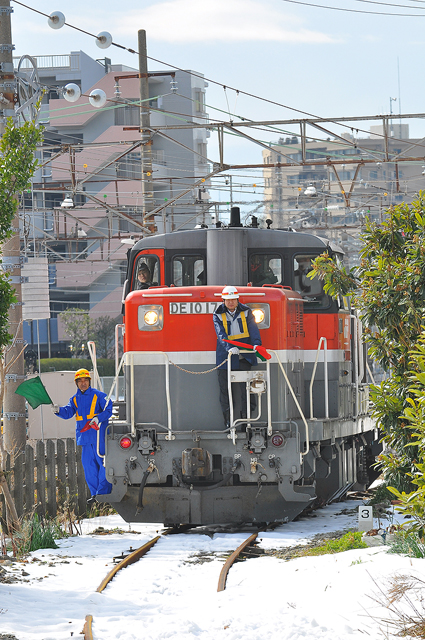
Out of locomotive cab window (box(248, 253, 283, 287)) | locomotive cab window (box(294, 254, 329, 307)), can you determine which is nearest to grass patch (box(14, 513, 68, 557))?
locomotive cab window (box(248, 253, 283, 287))

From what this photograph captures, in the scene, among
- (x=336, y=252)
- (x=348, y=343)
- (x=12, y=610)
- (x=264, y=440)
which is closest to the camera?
(x=12, y=610)

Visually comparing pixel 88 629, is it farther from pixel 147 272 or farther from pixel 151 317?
pixel 147 272

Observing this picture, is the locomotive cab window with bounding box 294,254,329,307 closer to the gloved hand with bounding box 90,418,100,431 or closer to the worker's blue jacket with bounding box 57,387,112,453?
the worker's blue jacket with bounding box 57,387,112,453

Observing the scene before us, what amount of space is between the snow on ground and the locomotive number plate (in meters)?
2.52

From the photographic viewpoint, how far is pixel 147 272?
1080 cm

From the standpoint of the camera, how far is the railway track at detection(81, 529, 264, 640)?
630 centimetres

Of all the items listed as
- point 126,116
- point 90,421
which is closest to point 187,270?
point 90,421

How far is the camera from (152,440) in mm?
9562

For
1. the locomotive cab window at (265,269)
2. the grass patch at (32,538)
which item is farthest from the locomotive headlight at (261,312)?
the grass patch at (32,538)

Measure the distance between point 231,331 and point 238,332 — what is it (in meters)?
0.08

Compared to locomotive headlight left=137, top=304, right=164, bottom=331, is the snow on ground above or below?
below

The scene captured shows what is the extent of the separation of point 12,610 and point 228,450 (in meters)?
3.38

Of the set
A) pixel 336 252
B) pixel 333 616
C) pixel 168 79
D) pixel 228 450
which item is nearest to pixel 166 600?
pixel 333 616

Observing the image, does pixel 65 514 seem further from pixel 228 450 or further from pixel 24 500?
pixel 228 450
